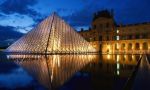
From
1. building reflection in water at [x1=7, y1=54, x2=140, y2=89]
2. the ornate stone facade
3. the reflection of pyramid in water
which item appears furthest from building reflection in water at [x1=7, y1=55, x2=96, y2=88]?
the ornate stone facade

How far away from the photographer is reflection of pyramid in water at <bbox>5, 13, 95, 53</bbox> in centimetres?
4497

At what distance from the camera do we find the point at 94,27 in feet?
249

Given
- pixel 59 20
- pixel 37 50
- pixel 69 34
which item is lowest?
pixel 37 50

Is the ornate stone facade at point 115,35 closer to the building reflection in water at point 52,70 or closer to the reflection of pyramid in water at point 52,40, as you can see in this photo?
the reflection of pyramid in water at point 52,40

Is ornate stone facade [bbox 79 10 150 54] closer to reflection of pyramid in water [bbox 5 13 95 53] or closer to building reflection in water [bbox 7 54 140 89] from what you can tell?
reflection of pyramid in water [bbox 5 13 95 53]

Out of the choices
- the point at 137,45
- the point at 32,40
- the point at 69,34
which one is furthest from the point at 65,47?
the point at 137,45

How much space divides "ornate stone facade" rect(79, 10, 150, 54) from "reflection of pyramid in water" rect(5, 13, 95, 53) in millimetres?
20302

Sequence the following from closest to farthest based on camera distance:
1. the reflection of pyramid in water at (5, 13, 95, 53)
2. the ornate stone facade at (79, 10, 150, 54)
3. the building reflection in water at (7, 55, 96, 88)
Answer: the building reflection in water at (7, 55, 96, 88)
the reflection of pyramid in water at (5, 13, 95, 53)
the ornate stone facade at (79, 10, 150, 54)

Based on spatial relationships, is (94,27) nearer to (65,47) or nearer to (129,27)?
(129,27)

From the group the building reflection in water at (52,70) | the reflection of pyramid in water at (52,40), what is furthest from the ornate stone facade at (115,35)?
the building reflection in water at (52,70)

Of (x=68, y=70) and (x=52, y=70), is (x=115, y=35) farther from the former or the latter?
(x=52, y=70)

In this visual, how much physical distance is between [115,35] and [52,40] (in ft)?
103

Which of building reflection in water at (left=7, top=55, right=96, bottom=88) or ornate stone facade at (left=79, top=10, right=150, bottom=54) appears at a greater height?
ornate stone facade at (left=79, top=10, right=150, bottom=54)

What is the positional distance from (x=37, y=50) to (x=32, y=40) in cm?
329
